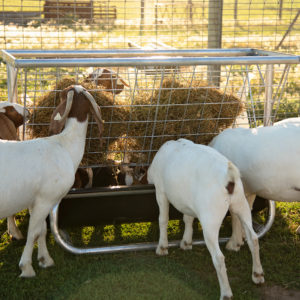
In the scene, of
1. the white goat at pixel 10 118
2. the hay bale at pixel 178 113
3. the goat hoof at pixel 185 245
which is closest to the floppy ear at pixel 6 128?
the white goat at pixel 10 118

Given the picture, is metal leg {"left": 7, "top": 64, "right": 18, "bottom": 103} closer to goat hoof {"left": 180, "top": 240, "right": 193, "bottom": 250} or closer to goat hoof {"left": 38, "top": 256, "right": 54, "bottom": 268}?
goat hoof {"left": 38, "top": 256, "right": 54, "bottom": 268}

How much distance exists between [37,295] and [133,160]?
1392mm

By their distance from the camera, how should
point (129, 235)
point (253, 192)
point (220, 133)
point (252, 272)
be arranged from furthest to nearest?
1. point (129, 235)
2. point (220, 133)
3. point (253, 192)
4. point (252, 272)

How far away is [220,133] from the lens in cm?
409

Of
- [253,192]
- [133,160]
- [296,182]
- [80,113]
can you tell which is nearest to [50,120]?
[80,113]

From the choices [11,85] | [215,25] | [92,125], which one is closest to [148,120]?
[92,125]

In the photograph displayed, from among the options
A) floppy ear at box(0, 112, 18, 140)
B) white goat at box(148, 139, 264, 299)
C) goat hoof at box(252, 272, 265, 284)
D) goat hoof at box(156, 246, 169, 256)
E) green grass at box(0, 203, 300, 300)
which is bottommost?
green grass at box(0, 203, 300, 300)

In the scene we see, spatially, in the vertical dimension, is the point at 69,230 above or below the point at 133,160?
below

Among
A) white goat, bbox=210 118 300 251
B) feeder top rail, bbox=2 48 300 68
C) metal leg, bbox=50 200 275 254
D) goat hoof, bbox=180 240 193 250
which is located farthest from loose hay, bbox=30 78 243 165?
goat hoof, bbox=180 240 193 250

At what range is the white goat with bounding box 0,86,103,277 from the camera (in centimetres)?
336

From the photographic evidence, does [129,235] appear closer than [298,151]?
No

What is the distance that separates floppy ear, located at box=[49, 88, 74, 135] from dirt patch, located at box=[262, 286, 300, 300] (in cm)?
173

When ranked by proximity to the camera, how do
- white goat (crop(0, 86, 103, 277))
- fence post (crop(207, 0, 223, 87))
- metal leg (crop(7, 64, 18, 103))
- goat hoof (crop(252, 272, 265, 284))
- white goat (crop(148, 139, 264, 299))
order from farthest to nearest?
1. fence post (crop(207, 0, 223, 87))
2. metal leg (crop(7, 64, 18, 103))
3. goat hoof (crop(252, 272, 265, 284))
4. white goat (crop(0, 86, 103, 277))
5. white goat (crop(148, 139, 264, 299))

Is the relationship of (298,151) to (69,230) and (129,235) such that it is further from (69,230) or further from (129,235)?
(69,230)
